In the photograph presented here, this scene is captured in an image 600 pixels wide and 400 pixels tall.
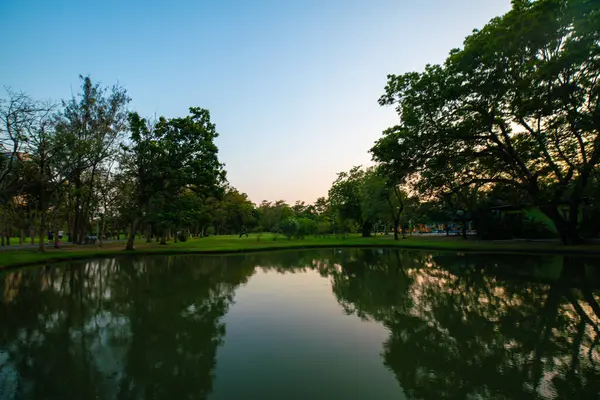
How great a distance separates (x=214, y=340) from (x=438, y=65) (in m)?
22.4

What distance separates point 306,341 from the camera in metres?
5.82

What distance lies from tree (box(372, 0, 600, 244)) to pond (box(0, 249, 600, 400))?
11.2 metres

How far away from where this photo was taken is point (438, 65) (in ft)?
71.0

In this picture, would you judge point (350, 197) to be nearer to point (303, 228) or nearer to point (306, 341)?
point (303, 228)

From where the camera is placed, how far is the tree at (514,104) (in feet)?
52.4

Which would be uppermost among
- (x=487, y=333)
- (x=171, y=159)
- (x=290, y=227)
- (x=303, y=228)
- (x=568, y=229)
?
(x=171, y=159)

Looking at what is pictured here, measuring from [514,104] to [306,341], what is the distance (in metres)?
19.6

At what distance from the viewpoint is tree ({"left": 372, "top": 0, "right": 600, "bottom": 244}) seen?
629 inches

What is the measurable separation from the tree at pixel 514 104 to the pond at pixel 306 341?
11.2 meters

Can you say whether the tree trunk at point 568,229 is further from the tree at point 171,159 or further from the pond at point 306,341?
the tree at point 171,159

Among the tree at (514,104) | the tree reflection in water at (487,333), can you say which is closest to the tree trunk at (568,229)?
the tree at (514,104)

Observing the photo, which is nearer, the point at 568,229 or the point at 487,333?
the point at 487,333

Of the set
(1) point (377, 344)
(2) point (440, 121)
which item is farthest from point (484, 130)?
(1) point (377, 344)

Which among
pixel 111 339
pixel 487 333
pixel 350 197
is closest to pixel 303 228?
pixel 350 197
